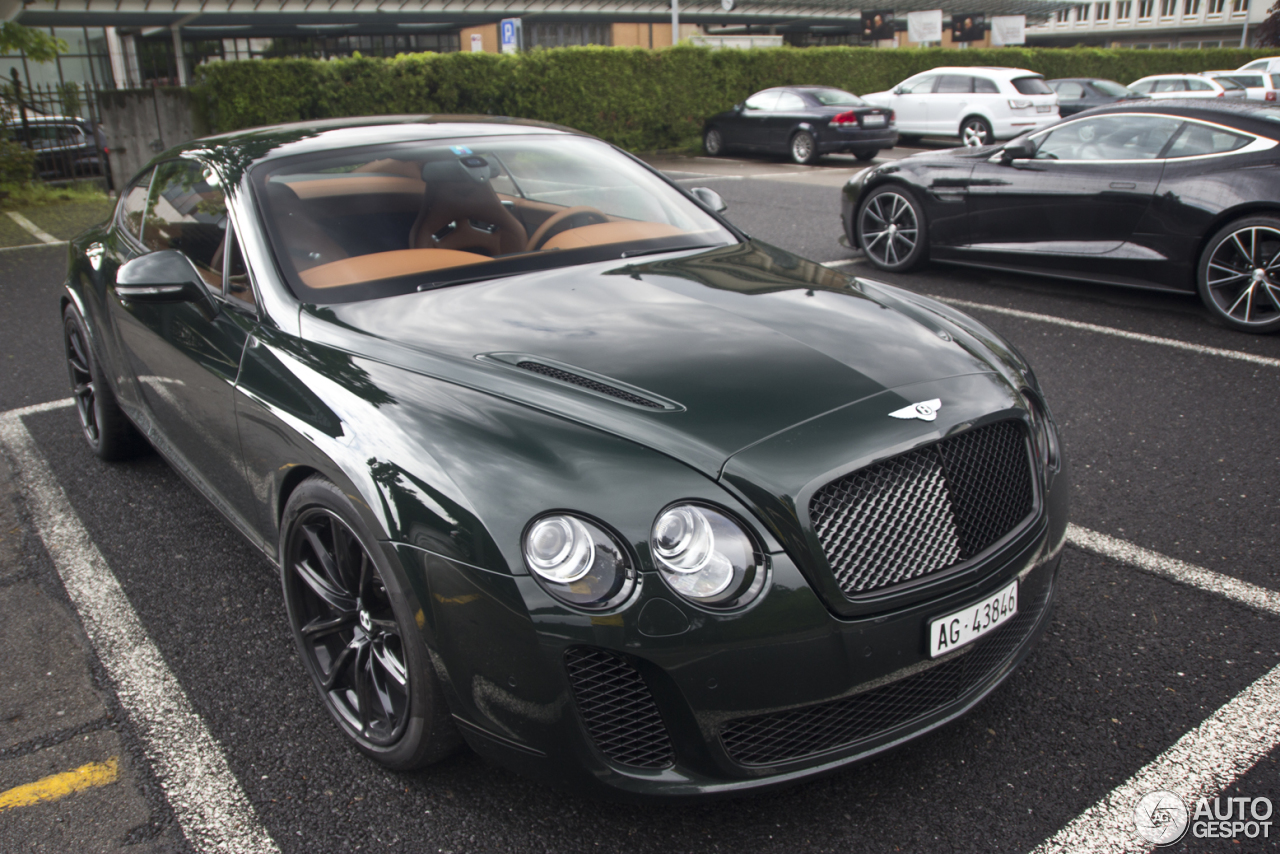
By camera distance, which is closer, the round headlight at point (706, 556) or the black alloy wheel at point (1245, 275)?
the round headlight at point (706, 556)

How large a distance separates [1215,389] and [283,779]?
15.7ft

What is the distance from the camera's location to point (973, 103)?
768 inches

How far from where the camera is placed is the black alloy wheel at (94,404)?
423 centimetres

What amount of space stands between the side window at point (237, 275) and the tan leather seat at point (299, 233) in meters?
0.15

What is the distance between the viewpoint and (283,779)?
7.83ft

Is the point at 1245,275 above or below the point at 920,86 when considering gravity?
below

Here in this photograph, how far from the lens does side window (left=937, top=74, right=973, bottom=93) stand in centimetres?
1977

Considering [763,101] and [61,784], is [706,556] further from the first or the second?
[763,101]

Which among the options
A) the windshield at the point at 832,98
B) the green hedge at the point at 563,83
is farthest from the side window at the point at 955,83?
the green hedge at the point at 563,83

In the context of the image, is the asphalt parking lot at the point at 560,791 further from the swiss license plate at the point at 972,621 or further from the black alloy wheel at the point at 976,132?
the black alloy wheel at the point at 976,132

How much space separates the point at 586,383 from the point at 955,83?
795 inches

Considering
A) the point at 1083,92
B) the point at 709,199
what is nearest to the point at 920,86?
the point at 1083,92

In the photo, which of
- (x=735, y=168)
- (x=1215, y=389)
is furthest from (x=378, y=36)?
(x=1215, y=389)

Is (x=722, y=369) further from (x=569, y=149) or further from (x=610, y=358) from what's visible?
(x=569, y=149)
